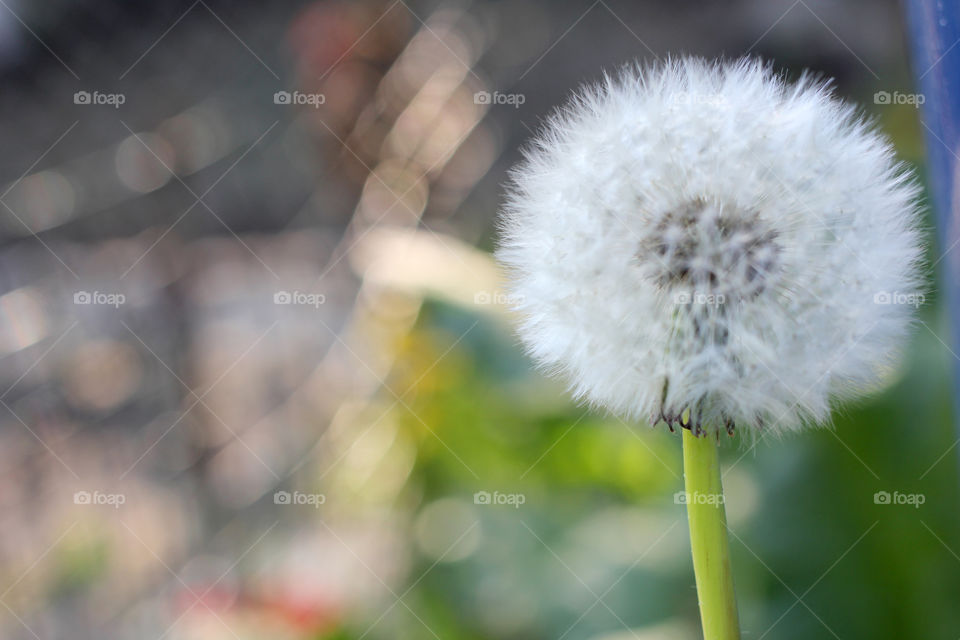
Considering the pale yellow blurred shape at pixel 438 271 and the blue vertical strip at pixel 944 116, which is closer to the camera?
the blue vertical strip at pixel 944 116

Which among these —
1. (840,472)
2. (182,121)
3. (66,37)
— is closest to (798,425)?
(840,472)

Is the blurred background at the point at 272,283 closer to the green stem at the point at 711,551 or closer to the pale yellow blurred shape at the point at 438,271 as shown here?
the pale yellow blurred shape at the point at 438,271

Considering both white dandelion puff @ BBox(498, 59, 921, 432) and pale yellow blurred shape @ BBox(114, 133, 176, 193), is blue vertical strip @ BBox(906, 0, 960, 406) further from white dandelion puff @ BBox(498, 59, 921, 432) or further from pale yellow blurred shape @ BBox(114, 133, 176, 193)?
pale yellow blurred shape @ BBox(114, 133, 176, 193)

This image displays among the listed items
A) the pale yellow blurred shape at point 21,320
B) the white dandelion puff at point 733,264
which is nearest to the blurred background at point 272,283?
the pale yellow blurred shape at point 21,320

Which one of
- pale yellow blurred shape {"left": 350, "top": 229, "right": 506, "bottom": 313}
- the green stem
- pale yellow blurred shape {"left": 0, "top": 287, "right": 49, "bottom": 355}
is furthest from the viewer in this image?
pale yellow blurred shape {"left": 0, "top": 287, "right": 49, "bottom": 355}

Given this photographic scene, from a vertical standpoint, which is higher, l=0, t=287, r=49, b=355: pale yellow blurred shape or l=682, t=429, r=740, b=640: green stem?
l=0, t=287, r=49, b=355: pale yellow blurred shape

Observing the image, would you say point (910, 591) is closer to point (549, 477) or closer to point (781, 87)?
point (549, 477)

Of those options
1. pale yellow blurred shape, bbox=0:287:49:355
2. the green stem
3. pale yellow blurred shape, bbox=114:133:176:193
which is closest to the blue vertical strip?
the green stem
